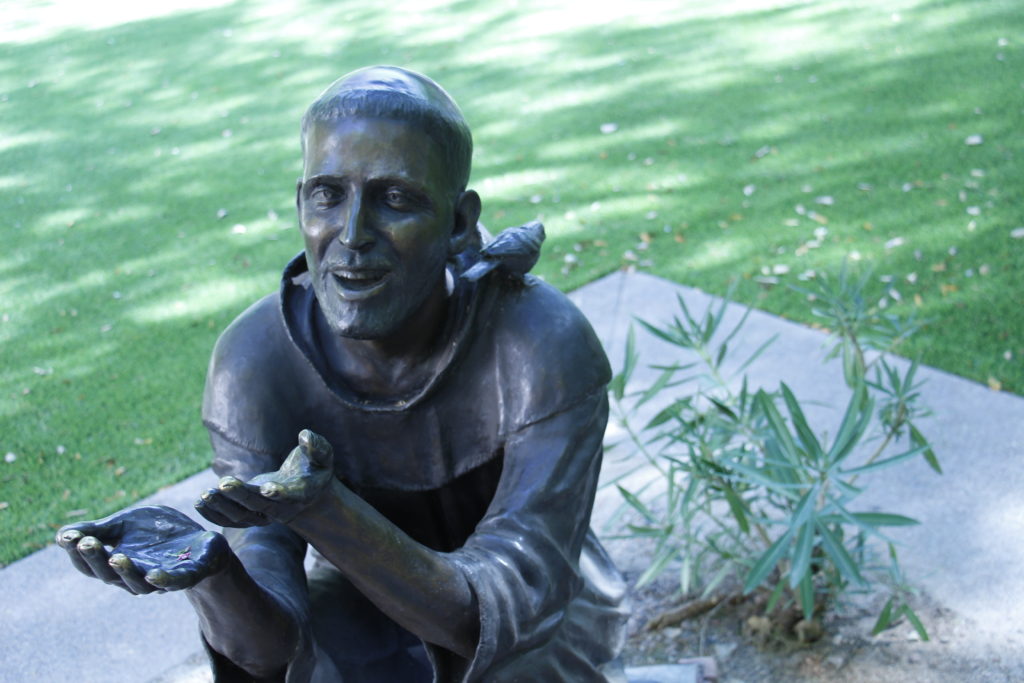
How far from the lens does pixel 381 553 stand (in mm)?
1914

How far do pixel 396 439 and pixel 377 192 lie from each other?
51 cm

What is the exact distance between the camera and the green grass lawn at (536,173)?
16.9 ft

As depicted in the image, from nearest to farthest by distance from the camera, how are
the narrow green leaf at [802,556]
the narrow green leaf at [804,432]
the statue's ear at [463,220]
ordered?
the statue's ear at [463,220] → the narrow green leaf at [802,556] → the narrow green leaf at [804,432]

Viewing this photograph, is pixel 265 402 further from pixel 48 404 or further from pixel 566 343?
pixel 48 404

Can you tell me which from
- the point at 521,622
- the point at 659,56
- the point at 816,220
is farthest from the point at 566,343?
the point at 659,56

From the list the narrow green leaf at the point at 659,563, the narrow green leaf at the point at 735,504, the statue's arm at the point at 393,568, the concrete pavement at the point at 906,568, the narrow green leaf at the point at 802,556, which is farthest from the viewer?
the concrete pavement at the point at 906,568

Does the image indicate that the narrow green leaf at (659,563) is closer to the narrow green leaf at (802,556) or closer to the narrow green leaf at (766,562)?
the narrow green leaf at (766,562)

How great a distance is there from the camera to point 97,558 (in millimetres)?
1759

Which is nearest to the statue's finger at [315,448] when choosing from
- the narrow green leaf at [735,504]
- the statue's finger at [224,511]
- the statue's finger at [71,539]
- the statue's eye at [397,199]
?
the statue's finger at [224,511]

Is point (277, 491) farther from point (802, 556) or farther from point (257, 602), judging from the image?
point (802, 556)

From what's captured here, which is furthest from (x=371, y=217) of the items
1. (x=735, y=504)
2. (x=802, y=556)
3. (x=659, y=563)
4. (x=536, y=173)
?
(x=536, y=173)

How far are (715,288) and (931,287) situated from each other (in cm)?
92

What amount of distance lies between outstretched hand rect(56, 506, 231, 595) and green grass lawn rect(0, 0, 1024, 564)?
2410mm

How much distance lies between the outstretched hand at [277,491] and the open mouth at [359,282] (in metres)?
0.35
